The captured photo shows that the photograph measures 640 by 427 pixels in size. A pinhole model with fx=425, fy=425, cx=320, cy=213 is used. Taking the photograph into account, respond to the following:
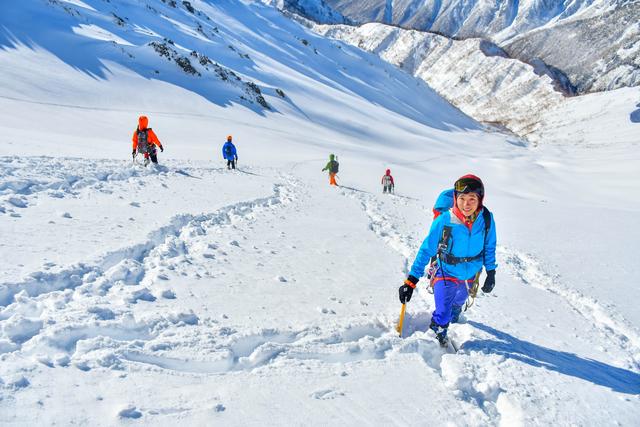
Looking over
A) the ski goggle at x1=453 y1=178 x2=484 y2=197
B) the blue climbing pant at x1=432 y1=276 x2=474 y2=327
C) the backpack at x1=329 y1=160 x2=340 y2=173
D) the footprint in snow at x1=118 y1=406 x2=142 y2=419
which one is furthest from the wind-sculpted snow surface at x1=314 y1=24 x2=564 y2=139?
the footprint in snow at x1=118 y1=406 x2=142 y2=419

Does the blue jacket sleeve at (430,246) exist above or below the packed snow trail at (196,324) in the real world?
above

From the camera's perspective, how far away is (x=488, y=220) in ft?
14.6

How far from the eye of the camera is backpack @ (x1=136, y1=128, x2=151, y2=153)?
13.3m

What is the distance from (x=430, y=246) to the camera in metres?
4.42

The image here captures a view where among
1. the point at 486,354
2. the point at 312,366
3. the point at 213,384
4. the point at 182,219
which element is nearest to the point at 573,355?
the point at 486,354

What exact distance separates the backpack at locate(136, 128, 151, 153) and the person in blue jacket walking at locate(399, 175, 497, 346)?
11.3 meters

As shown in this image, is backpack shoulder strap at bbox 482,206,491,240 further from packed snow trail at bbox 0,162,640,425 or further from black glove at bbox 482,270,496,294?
packed snow trail at bbox 0,162,640,425

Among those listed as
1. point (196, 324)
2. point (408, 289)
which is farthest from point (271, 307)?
point (408, 289)

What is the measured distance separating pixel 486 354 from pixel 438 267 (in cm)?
101

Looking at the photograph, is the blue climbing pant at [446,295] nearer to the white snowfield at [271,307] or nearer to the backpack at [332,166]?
the white snowfield at [271,307]

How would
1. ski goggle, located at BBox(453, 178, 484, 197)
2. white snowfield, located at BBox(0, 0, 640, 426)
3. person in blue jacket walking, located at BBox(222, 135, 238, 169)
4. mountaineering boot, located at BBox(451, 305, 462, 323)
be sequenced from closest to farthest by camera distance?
1. white snowfield, located at BBox(0, 0, 640, 426)
2. ski goggle, located at BBox(453, 178, 484, 197)
3. mountaineering boot, located at BBox(451, 305, 462, 323)
4. person in blue jacket walking, located at BBox(222, 135, 238, 169)

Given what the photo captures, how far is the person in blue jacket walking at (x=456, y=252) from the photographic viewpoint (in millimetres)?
4309

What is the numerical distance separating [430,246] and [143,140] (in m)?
11.6

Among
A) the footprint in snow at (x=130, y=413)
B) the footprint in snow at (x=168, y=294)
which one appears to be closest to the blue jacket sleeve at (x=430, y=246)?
the footprint in snow at (x=168, y=294)
